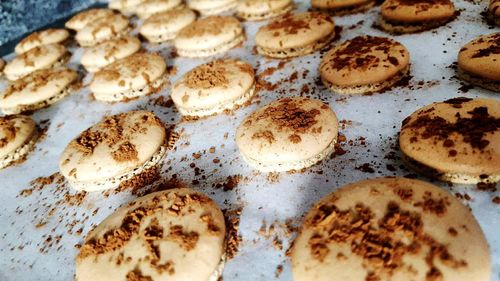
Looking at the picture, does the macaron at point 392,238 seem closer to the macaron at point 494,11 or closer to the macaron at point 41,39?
the macaron at point 494,11

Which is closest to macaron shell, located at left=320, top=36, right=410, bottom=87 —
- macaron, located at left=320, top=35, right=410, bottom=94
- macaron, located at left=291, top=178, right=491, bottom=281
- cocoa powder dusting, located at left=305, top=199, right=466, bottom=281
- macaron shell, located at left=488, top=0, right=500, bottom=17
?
macaron, located at left=320, top=35, right=410, bottom=94

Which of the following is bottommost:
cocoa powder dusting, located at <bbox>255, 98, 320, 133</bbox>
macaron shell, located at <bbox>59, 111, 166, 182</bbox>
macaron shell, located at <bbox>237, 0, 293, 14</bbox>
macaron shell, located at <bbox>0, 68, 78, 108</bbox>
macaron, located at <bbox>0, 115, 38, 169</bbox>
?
macaron, located at <bbox>0, 115, 38, 169</bbox>

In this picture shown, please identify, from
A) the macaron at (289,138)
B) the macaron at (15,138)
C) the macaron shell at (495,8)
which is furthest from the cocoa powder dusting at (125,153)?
the macaron shell at (495,8)

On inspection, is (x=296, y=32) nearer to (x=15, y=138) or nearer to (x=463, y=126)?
(x=463, y=126)

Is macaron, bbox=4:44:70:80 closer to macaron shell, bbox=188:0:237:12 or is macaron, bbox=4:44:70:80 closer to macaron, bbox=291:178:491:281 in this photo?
macaron shell, bbox=188:0:237:12

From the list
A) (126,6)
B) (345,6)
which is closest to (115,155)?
(345,6)

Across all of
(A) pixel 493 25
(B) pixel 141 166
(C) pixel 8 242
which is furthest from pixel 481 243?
(C) pixel 8 242

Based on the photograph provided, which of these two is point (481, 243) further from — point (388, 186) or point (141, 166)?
point (141, 166)
